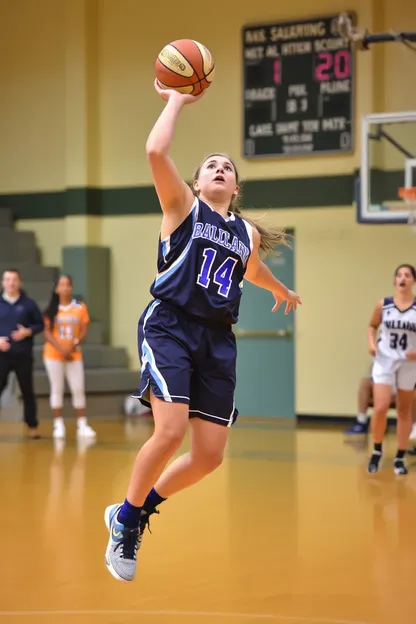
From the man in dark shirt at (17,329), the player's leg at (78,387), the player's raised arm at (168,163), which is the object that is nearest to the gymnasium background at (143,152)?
the player's leg at (78,387)

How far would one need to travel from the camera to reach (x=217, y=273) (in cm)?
457

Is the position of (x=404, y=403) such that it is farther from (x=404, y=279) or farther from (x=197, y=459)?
(x=197, y=459)

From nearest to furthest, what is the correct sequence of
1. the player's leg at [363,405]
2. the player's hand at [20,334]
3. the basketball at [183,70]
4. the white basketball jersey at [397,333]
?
the basketball at [183,70]
the white basketball jersey at [397,333]
the player's hand at [20,334]
the player's leg at [363,405]

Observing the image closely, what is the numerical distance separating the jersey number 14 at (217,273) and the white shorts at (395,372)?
14.8 feet

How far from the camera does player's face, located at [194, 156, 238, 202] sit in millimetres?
4715

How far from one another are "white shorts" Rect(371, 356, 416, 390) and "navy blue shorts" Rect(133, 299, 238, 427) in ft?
14.4

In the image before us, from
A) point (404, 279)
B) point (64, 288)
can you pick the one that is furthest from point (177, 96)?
point (64, 288)

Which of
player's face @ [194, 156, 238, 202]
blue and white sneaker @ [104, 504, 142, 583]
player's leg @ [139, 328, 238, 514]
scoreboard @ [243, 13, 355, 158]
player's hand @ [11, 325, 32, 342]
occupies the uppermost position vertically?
scoreboard @ [243, 13, 355, 158]

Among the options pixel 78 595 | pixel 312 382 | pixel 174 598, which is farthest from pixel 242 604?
pixel 312 382

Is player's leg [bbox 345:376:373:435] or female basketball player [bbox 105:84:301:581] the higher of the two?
female basketball player [bbox 105:84:301:581]

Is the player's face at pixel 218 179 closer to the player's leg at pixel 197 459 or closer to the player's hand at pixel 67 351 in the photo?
the player's leg at pixel 197 459

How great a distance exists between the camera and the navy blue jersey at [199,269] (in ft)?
14.9

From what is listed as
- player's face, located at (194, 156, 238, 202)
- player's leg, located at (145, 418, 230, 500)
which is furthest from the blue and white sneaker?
player's face, located at (194, 156, 238, 202)

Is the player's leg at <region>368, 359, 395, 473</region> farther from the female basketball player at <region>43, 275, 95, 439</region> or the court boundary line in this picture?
the court boundary line
